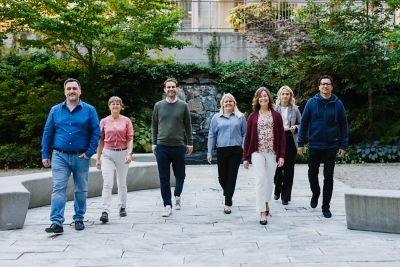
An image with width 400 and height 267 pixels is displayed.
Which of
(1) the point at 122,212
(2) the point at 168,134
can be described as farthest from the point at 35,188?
(2) the point at 168,134

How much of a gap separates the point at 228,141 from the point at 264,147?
2.67 feet

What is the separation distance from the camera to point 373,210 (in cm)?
613

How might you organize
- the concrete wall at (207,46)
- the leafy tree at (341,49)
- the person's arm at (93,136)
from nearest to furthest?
1. the person's arm at (93,136)
2. the leafy tree at (341,49)
3. the concrete wall at (207,46)

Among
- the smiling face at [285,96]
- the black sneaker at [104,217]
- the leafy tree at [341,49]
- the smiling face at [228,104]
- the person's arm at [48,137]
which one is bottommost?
the black sneaker at [104,217]

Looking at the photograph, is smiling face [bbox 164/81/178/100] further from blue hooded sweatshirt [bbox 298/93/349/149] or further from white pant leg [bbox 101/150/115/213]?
blue hooded sweatshirt [bbox 298/93/349/149]

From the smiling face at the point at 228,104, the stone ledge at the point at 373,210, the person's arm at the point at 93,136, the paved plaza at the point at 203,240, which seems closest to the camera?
the paved plaza at the point at 203,240

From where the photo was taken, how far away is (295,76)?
16.6 meters

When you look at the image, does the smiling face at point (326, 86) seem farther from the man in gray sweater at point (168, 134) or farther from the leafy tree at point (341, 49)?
the leafy tree at point (341, 49)

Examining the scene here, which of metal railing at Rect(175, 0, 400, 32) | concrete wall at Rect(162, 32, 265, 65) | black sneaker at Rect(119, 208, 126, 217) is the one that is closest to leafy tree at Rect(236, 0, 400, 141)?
concrete wall at Rect(162, 32, 265, 65)

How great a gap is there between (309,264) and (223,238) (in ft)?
4.52

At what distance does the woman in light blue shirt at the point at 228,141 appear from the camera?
750 cm

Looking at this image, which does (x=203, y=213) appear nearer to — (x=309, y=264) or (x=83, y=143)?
(x=83, y=143)

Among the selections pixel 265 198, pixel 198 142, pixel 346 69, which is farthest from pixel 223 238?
pixel 198 142

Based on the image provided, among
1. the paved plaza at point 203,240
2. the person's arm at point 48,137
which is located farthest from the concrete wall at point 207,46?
the person's arm at point 48,137
